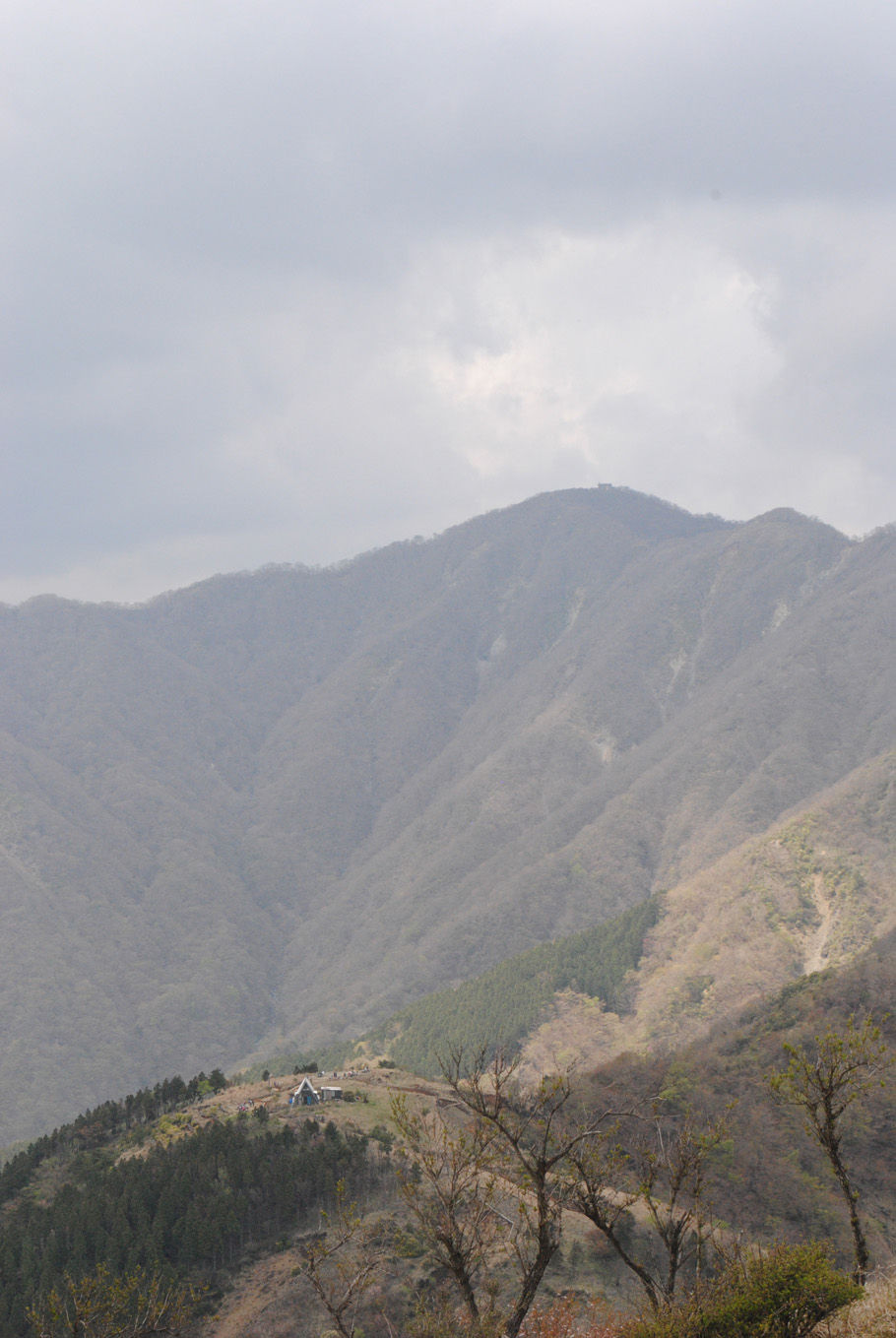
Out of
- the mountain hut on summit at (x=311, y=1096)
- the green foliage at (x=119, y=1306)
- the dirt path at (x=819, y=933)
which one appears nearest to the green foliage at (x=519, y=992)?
the dirt path at (x=819, y=933)

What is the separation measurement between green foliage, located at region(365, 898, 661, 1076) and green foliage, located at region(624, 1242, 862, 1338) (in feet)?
353

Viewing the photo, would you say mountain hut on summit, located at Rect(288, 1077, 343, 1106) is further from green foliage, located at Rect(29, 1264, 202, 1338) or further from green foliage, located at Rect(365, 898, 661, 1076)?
green foliage, located at Rect(365, 898, 661, 1076)

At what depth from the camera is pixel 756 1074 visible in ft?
249

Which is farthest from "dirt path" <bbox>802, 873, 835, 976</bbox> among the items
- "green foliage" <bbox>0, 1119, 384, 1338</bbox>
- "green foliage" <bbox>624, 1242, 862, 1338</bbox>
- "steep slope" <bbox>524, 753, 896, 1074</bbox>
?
"green foliage" <bbox>624, 1242, 862, 1338</bbox>

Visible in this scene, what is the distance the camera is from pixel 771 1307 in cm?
2175

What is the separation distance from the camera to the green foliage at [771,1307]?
21422 mm

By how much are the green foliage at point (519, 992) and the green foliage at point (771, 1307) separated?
107504 mm

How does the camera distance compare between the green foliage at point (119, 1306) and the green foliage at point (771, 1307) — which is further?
the green foliage at point (119, 1306)

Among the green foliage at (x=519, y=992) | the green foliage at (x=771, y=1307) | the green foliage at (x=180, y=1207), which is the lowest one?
the green foliage at (x=519, y=992)

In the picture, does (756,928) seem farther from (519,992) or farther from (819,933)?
(519,992)

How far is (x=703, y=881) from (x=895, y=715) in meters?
76.1

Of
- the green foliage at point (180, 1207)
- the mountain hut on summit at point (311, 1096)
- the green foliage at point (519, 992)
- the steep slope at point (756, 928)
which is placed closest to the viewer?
the green foliage at point (180, 1207)

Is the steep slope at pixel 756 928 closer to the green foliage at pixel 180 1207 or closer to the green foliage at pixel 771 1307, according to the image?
the green foliage at pixel 180 1207

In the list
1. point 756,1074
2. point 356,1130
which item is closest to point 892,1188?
point 756,1074
